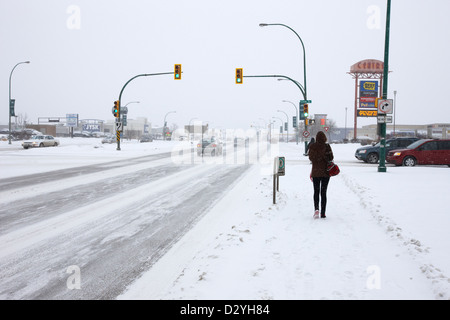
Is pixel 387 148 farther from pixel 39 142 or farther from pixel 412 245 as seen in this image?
pixel 39 142

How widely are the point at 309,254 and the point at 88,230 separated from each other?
4.06m

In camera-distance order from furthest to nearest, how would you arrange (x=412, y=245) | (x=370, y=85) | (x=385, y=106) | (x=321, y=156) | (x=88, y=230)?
1. (x=370, y=85)
2. (x=385, y=106)
3. (x=321, y=156)
4. (x=88, y=230)
5. (x=412, y=245)

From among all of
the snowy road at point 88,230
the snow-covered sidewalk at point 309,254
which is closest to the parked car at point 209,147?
the snowy road at point 88,230

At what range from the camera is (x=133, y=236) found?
19.2 ft

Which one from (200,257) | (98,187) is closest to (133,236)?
(200,257)

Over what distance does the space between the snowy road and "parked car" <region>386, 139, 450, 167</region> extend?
10.9 m

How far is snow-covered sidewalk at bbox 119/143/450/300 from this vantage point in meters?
3.66

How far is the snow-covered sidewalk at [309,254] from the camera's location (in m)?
3.66

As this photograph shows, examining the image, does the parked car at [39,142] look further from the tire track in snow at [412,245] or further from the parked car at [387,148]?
the tire track in snow at [412,245]

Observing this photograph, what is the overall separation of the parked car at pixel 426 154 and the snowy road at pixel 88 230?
429 inches

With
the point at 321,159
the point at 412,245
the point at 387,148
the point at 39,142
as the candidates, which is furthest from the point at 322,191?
the point at 39,142

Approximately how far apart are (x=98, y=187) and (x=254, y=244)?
7437 mm

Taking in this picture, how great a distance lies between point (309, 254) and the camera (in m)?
4.71
